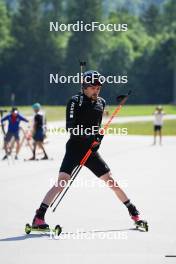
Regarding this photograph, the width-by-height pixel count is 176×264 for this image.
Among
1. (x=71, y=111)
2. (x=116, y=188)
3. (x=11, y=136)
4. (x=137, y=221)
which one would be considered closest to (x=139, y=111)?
(x=11, y=136)

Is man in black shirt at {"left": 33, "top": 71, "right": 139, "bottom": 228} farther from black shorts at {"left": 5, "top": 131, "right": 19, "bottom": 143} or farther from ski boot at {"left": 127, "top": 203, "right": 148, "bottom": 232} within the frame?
black shorts at {"left": 5, "top": 131, "right": 19, "bottom": 143}

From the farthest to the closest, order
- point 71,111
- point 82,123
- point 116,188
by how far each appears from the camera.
Result: 1. point 116,188
2. point 82,123
3. point 71,111

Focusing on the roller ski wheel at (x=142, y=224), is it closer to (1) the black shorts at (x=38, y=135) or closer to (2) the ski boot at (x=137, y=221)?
(2) the ski boot at (x=137, y=221)

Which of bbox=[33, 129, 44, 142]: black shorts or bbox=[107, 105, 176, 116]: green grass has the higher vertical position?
bbox=[107, 105, 176, 116]: green grass

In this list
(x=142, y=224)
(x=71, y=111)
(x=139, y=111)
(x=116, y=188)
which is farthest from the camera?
(x=139, y=111)

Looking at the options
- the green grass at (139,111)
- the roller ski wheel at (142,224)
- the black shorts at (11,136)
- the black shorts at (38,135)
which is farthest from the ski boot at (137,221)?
the green grass at (139,111)

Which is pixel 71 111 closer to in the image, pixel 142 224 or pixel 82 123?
pixel 82 123

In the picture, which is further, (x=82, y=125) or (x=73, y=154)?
(x=73, y=154)

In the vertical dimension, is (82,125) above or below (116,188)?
above

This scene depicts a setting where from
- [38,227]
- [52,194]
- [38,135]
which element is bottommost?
[38,227]

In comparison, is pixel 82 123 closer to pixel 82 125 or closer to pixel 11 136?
pixel 82 125

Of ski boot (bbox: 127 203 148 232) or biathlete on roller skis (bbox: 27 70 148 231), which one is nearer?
biathlete on roller skis (bbox: 27 70 148 231)

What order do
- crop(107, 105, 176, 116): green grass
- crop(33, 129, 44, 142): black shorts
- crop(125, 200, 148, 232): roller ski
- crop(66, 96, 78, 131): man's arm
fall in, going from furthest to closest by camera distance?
crop(107, 105, 176, 116): green grass < crop(33, 129, 44, 142): black shorts < crop(125, 200, 148, 232): roller ski < crop(66, 96, 78, 131): man's arm

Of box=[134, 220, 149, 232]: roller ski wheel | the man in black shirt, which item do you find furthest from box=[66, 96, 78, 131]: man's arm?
box=[134, 220, 149, 232]: roller ski wheel
